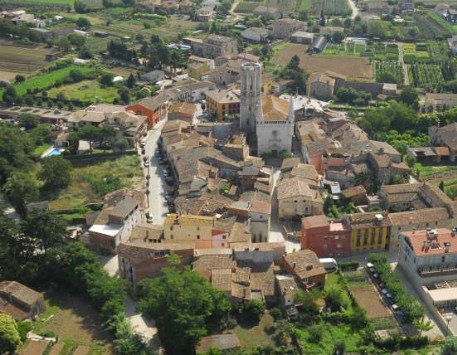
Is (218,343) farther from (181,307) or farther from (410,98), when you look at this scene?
(410,98)

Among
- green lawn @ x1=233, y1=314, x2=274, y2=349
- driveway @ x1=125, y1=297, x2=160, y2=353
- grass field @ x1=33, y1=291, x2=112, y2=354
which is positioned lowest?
grass field @ x1=33, y1=291, x2=112, y2=354

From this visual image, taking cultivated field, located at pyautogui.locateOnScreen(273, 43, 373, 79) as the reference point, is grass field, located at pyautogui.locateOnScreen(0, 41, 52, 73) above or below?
above

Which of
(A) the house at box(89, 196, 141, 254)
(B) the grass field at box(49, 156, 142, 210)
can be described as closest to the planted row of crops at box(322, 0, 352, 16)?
(B) the grass field at box(49, 156, 142, 210)

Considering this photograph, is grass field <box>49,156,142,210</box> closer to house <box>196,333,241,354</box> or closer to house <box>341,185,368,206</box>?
house <box>341,185,368,206</box>

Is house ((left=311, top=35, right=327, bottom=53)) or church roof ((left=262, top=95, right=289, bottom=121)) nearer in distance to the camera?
church roof ((left=262, top=95, right=289, bottom=121))

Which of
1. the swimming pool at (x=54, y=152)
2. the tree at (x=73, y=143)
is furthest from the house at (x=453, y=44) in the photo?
the swimming pool at (x=54, y=152)

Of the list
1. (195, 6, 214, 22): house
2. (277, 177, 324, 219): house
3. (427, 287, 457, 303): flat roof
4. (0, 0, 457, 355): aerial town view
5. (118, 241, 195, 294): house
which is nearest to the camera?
(0, 0, 457, 355): aerial town view

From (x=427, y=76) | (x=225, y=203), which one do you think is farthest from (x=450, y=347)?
(x=427, y=76)
